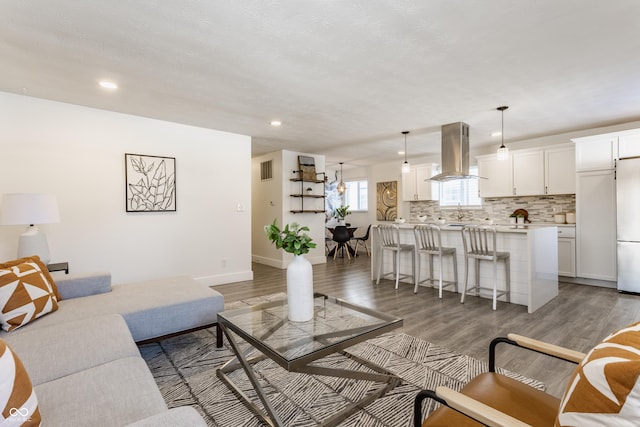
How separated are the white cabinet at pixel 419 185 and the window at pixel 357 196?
5.61ft

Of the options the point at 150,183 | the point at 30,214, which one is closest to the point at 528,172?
the point at 150,183

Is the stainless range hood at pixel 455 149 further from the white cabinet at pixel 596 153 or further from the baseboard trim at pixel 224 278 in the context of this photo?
the baseboard trim at pixel 224 278

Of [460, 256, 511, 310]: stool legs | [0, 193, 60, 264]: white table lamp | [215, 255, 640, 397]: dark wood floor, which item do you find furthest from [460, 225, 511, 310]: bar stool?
[0, 193, 60, 264]: white table lamp

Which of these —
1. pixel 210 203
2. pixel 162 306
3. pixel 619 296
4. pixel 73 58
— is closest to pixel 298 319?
pixel 162 306

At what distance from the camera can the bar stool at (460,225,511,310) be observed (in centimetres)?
374

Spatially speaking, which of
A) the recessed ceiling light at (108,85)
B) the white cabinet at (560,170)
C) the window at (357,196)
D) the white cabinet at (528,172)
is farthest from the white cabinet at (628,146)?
the recessed ceiling light at (108,85)

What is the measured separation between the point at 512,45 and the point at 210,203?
166 inches

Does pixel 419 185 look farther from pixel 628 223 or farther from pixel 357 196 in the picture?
pixel 628 223

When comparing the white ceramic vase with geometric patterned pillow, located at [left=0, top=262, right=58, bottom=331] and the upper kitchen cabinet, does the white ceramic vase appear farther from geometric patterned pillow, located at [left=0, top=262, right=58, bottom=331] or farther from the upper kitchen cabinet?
the upper kitchen cabinet

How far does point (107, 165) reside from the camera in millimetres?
3930

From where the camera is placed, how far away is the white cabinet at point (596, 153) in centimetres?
449

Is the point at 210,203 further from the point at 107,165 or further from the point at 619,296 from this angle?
the point at 619,296

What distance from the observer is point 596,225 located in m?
4.72

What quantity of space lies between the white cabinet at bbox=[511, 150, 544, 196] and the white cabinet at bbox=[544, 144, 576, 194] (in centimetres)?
9
